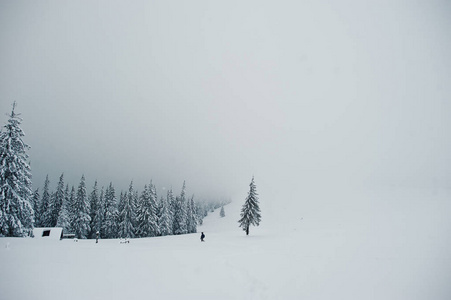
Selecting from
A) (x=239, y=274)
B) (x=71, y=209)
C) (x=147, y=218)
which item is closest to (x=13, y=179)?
(x=239, y=274)

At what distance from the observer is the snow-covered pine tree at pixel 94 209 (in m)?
52.2

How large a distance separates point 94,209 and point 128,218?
1057 cm

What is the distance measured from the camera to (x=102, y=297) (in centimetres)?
987

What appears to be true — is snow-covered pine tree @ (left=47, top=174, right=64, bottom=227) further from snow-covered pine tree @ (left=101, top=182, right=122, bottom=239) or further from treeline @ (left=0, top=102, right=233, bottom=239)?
snow-covered pine tree @ (left=101, top=182, right=122, bottom=239)

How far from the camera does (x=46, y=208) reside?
52406 millimetres

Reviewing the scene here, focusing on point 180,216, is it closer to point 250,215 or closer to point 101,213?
point 101,213

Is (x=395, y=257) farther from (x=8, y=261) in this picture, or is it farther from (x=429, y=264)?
(x=8, y=261)

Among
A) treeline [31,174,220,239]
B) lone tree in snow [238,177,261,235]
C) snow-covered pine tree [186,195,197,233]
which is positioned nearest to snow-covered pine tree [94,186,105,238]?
treeline [31,174,220,239]

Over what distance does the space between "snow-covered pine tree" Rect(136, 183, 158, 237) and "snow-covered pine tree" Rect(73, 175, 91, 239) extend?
1085 cm

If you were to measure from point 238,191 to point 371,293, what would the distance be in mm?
177422

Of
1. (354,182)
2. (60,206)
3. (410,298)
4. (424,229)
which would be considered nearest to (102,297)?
(410,298)

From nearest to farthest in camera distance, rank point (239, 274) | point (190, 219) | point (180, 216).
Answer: point (239, 274) → point (180, 216) → point (190, 219)

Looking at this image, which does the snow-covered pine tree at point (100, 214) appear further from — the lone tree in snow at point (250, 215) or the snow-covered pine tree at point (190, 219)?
the lone tree in snow at point (250, 215)

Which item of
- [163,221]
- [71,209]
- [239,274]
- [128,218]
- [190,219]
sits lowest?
[190,219]
